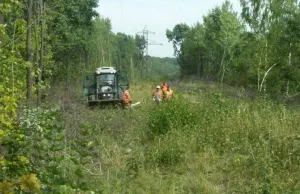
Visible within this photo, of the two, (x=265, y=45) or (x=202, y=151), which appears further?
(x=265, y=45)

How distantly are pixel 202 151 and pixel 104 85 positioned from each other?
1408cm

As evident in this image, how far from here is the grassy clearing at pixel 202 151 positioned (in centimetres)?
852

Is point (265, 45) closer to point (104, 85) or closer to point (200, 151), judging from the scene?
point (104, 85)

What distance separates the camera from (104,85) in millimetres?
24578

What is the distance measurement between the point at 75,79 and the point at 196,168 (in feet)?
118

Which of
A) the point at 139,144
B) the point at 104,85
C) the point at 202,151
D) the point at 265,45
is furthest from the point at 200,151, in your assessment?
the point at 265,45

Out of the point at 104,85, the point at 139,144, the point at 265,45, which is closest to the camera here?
the point at 139,144

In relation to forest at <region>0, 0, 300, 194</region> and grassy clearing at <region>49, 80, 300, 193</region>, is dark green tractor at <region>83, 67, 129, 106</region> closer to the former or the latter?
forest at <region>0, 0, 300, 194</region>

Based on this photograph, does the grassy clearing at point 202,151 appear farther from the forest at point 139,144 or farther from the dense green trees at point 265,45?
the dense green trees at point 265,45

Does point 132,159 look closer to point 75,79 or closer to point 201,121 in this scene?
point 201,121

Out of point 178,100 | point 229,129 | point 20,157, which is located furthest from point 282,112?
point 20,157

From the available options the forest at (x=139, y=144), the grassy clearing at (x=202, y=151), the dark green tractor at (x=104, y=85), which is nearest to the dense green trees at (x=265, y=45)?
the dark green tractor at (x=104, y=85)

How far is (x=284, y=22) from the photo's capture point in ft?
114

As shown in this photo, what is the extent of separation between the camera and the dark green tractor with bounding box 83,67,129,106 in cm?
2419
